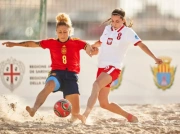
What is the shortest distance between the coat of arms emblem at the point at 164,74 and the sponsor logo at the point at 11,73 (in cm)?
281

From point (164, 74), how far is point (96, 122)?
337 centimetres

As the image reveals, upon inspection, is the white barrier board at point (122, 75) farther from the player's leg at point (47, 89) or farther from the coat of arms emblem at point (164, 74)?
the player's leg at point (47, 89)

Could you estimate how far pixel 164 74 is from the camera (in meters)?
11.9

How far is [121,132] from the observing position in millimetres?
7078

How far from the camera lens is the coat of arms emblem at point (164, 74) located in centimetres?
1188

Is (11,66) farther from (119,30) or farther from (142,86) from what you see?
(119,30)

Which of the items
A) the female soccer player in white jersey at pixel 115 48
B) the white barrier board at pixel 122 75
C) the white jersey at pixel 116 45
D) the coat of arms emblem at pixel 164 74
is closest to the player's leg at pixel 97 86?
the female soccer player in white jersey at pixel 115 48

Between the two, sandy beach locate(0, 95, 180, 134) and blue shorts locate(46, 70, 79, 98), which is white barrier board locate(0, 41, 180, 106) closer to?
sandy beach locate(0, 95, 180, 134)

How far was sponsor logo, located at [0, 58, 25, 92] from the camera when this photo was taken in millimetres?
11375

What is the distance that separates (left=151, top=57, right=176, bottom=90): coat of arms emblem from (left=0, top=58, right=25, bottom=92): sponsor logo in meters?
2.81

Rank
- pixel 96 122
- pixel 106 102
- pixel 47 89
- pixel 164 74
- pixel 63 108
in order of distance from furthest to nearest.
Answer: pixel 164 74 < pixel 96 122 < pixel 106 102 < pixel 47 89 < pixel 63 108

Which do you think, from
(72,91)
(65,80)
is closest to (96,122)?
(72,91)

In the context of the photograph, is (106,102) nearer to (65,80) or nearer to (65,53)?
(65,80)

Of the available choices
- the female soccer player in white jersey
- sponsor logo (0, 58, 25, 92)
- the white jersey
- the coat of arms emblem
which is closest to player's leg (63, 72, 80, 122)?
the female soccer player in white jersey
